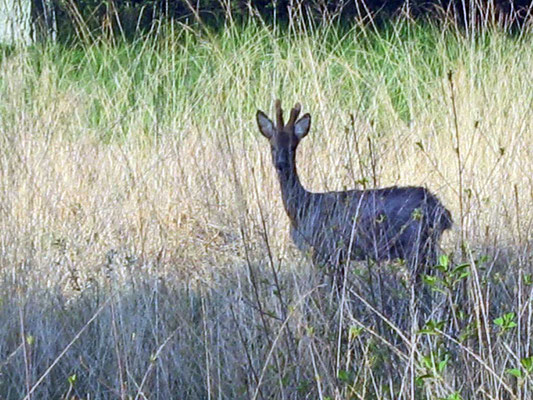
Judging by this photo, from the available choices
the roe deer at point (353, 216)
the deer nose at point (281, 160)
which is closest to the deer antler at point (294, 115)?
the roe deer at point (353, 216)

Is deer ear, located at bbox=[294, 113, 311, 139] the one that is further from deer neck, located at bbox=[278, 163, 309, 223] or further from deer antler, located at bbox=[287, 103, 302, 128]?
deer neck, located at bbox=[278, 163, 309, 223]

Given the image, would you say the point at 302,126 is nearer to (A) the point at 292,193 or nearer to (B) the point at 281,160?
(B) the point at 281,160

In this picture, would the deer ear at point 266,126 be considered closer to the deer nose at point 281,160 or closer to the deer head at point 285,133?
the deer head at point 285,133

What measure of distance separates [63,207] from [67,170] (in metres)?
0.49

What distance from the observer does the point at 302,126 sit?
5668mm

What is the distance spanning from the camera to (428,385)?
2930 millimetres

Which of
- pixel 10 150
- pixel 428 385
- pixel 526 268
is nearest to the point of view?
pixel 428 385

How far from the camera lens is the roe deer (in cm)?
406

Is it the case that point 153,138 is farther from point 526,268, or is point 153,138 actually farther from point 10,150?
point 526,268

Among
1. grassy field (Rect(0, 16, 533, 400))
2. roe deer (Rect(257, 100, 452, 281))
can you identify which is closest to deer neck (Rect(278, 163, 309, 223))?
roe deer (Rect(257, 100, 452, 281))

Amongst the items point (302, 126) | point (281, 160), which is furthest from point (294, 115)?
point (281, 160)

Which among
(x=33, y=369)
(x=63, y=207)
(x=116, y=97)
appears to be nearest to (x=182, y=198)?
(x=63, y=207)

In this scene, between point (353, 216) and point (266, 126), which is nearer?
point (353, 216)

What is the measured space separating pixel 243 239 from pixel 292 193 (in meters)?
2.08
